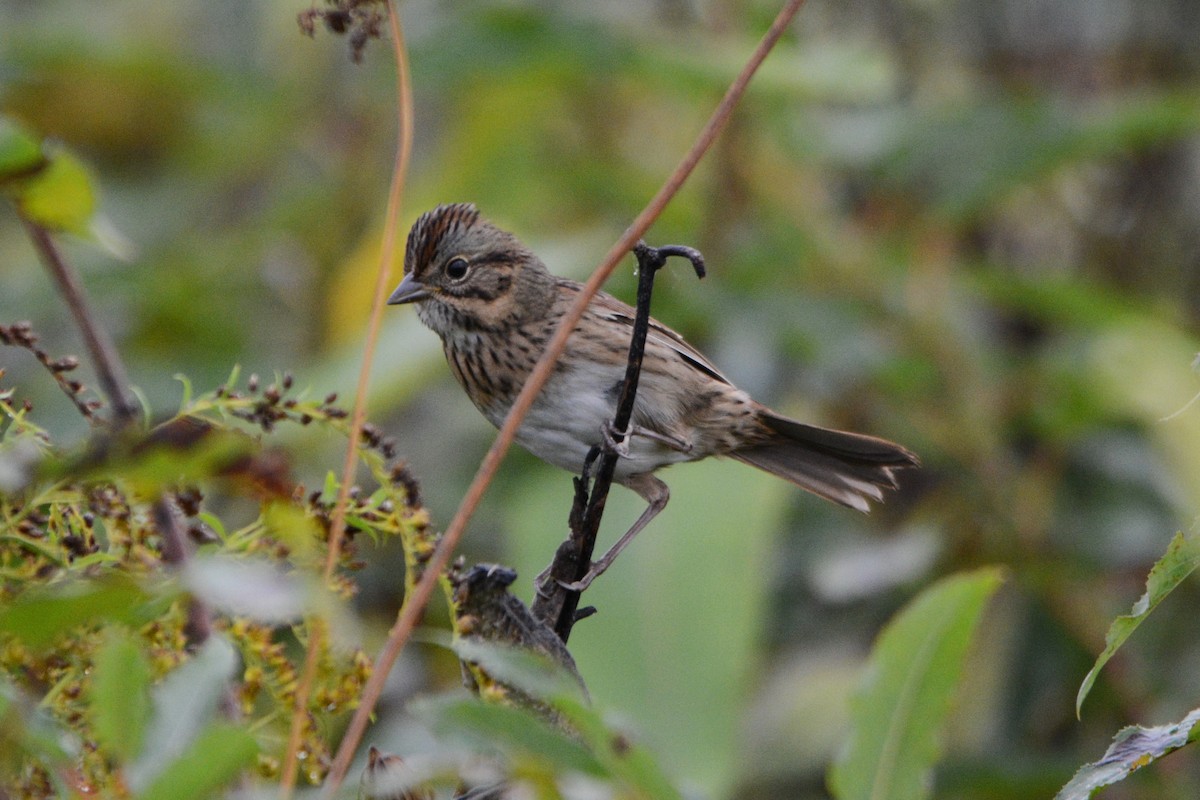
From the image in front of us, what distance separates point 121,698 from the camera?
39.8 inches

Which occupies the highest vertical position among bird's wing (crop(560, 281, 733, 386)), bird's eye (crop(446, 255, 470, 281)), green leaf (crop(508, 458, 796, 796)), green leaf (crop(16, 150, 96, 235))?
green leaf (crop(16, 150, 96, 235))

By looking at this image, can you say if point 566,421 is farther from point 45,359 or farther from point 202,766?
point 202,766

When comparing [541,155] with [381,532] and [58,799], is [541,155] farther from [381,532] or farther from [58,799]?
[58,799]

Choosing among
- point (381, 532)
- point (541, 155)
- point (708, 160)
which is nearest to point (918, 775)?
point (381, 532)

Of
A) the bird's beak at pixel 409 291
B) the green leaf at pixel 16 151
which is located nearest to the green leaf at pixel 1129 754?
the green leaf at pixel 16 151

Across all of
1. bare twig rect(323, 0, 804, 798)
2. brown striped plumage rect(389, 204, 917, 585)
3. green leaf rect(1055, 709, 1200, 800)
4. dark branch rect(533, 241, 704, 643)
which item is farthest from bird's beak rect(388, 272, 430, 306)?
green leaf rect(1055, 709, 1200, 800)

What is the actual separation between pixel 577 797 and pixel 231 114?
5296mm

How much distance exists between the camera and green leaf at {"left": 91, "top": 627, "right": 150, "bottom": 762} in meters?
1.00

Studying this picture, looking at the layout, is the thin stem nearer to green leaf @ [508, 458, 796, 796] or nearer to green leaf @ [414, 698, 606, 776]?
green leaf @ [414, 698, 606, 776]

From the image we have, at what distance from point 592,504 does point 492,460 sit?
59cm

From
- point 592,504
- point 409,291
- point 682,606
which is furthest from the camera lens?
point 682,606

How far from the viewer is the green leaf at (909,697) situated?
1422 millimetres

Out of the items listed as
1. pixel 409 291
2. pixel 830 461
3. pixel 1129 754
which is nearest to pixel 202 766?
pixel 1129 754

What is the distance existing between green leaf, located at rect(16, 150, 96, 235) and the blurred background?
2.49 metres
